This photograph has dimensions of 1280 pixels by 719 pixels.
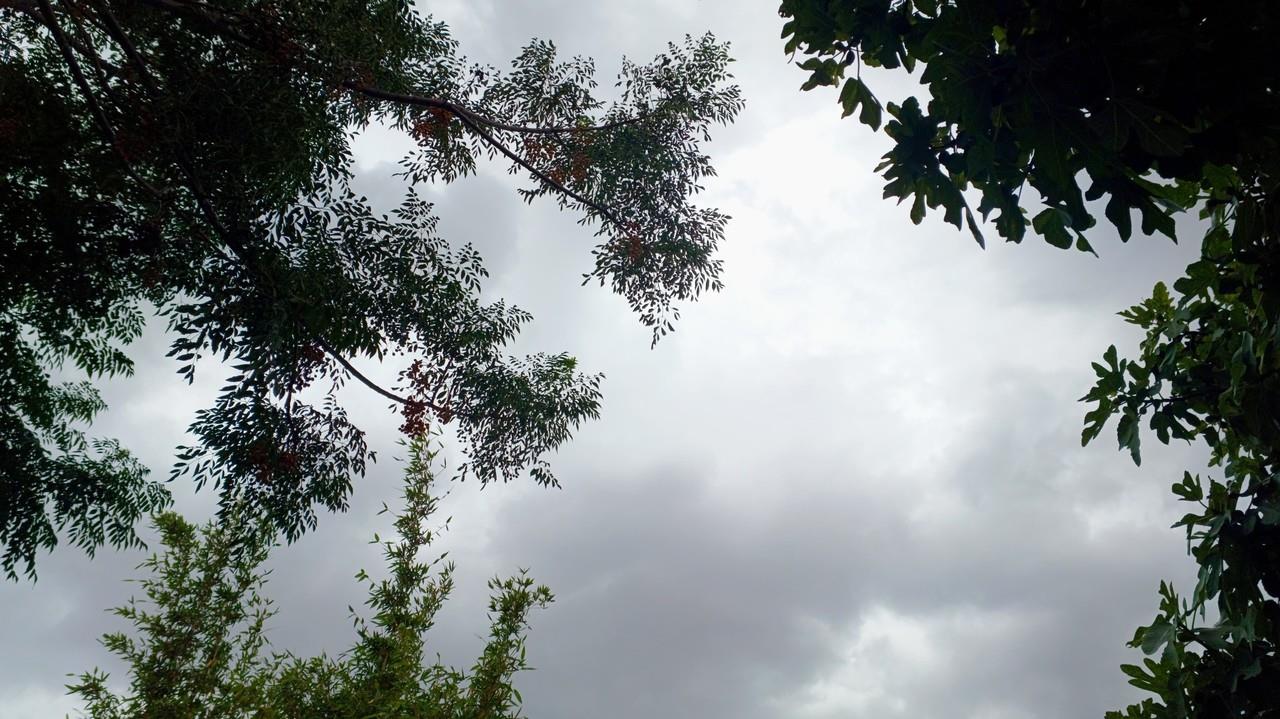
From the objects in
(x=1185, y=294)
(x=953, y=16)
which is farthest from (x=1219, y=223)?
(x=953, y=16)

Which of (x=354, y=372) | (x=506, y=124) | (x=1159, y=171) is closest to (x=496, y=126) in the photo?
(x=506, y=124)

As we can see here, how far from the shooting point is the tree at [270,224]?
6.14 meters

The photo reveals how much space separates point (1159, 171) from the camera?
2.26m

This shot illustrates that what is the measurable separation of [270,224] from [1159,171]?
19.5ft

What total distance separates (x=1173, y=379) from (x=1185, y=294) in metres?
0.34

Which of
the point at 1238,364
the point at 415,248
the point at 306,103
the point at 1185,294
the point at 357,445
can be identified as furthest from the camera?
the point at 415,248

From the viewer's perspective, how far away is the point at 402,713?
6527 mm

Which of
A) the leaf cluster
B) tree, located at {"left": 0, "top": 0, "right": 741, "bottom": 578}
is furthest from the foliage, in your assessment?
the leaf cluster

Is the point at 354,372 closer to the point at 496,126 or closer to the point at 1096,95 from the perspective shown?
the point at 496,126

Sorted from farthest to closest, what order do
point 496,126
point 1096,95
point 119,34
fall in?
point 496,126, point 119,34, point 1096,95

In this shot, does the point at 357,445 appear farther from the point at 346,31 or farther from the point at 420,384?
the point at 346,31

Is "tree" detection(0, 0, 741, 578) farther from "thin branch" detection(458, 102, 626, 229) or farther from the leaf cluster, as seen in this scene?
the leaf cluster

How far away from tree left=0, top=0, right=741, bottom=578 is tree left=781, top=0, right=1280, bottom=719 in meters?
4.60

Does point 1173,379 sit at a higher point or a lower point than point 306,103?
lower
